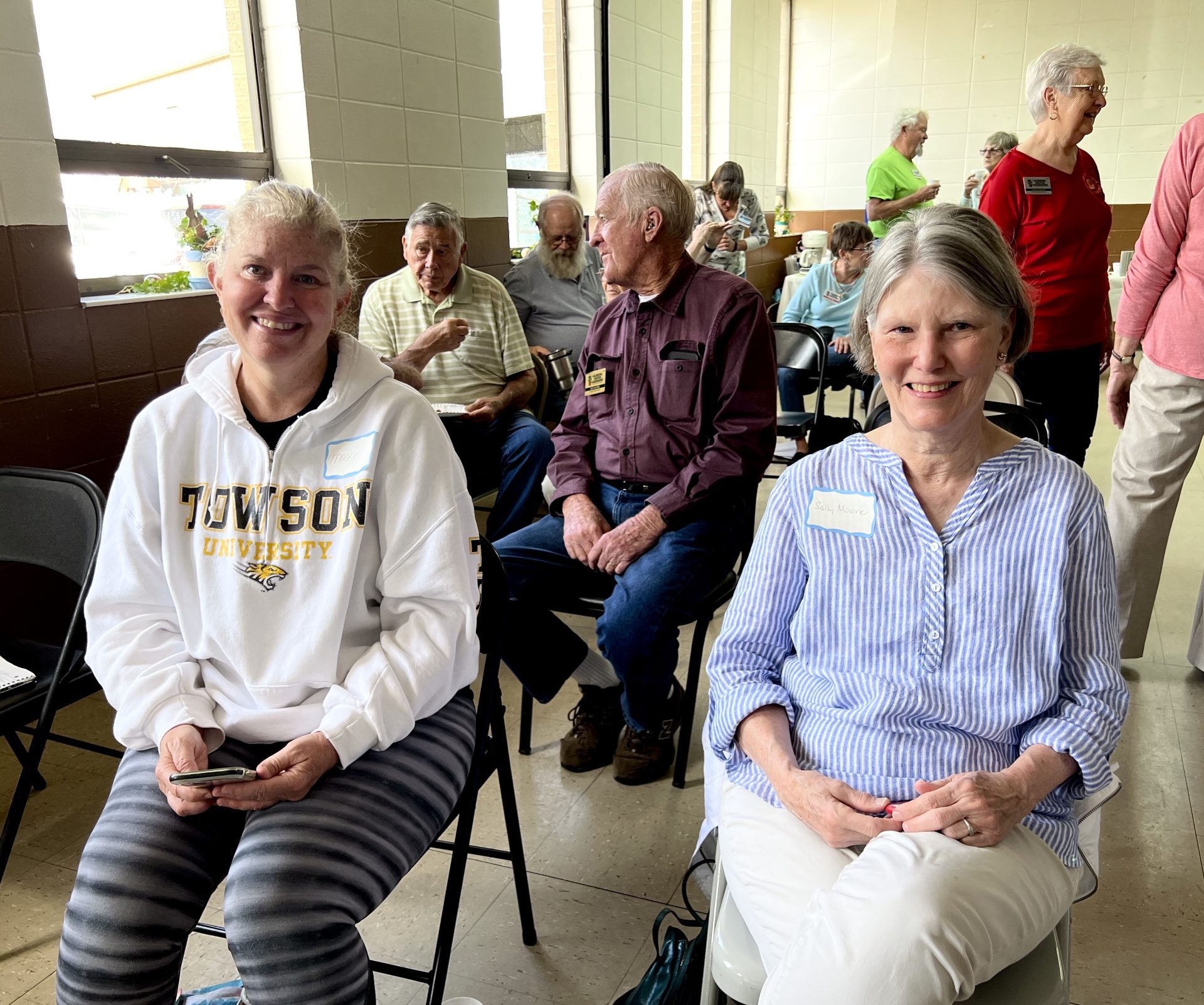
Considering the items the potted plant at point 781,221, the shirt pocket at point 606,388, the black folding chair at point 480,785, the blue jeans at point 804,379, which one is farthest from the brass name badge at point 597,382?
the potted plant at point 781,221

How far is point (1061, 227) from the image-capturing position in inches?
109

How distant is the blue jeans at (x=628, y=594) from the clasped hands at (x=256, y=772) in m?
0.91

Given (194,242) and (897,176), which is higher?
(897,176)

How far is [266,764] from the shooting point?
1.22 meters

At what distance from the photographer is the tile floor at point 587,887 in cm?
164

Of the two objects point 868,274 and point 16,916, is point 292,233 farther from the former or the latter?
point 16,916

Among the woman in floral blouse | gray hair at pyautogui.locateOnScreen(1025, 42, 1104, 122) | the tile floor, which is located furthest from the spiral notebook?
the woman in floral blouse

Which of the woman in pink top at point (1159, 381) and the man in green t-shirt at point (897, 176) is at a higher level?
the man in green t-shirt at point (897, 176)

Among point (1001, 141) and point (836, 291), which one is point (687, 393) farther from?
point (1001, 141)

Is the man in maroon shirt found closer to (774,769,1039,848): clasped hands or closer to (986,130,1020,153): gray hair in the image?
(774,769,1039,848): clasped hands

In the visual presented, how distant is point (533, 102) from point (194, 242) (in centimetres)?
299

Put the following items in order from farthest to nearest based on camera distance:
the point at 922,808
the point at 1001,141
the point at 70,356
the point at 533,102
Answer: the point at 1001,141
the point at 533,102
the point at 70,356
the point at 922,808

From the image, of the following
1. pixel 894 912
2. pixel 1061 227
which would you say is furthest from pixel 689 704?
pixel 1061 227

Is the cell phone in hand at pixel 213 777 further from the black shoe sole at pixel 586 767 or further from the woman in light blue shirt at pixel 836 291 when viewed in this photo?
the woman in light blue shirt at pixel 836 291
